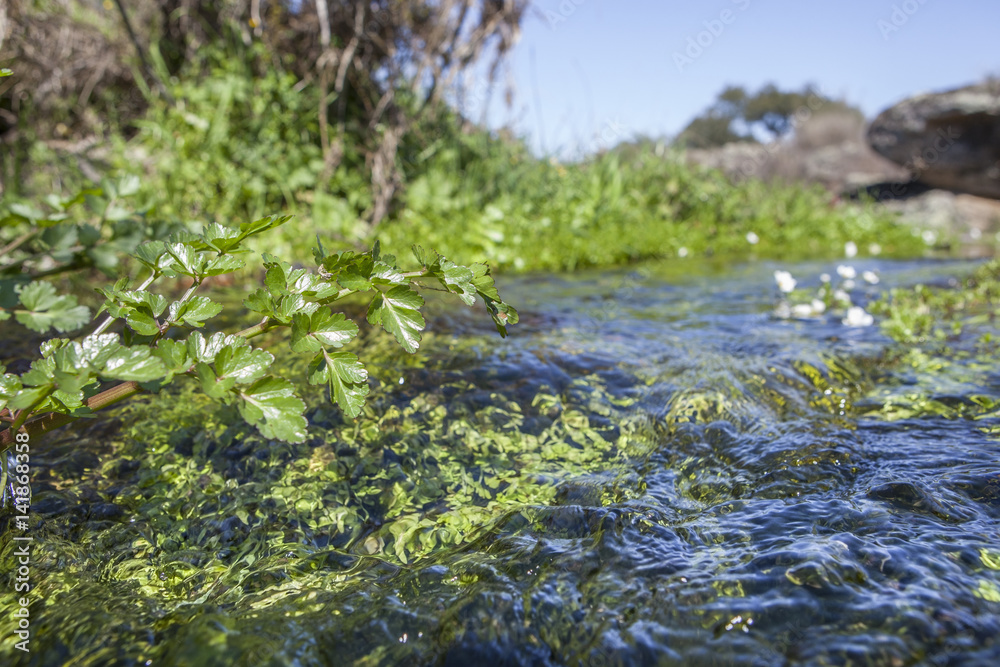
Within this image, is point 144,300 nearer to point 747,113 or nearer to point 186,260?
point 186,260

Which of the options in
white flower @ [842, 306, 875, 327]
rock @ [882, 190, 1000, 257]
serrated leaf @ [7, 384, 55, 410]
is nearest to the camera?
serrated leaf @ [7, 384, 55, 410]

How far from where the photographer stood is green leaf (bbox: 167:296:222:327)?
1.15 metres

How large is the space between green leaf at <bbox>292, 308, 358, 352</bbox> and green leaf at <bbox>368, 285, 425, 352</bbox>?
0.05 m

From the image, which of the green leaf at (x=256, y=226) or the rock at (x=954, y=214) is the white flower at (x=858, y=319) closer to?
the green leaf at (x=256, y=226)

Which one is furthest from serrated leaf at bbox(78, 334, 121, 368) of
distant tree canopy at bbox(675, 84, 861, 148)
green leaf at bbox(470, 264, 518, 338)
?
distant tree canopy at bbox(675, 84, 861, 148)

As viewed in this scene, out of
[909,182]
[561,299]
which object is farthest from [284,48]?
[909,182]

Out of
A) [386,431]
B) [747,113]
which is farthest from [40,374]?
[747,113]

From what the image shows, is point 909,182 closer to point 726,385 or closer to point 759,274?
point 759,274

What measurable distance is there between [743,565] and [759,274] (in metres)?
5.44

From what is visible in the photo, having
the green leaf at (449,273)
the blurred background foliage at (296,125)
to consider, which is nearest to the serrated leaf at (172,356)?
the green leaf at (449,273)

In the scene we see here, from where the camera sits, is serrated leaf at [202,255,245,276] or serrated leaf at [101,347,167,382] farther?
serrated leaf at [202,255,245,276]

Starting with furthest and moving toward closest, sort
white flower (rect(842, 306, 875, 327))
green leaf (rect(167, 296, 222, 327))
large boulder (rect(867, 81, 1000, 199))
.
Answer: large boulder (rect(867, 81, 1000, 199)) → white flower (rect(842, 306, 875, 327)) → green leaf (rect(167, 296, 222, 327))

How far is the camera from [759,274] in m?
6.14

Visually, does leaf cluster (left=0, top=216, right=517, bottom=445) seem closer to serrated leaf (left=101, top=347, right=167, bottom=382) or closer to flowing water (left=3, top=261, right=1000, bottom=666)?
serrated leaf (left=101, top=347, right=167, bottom=382)
